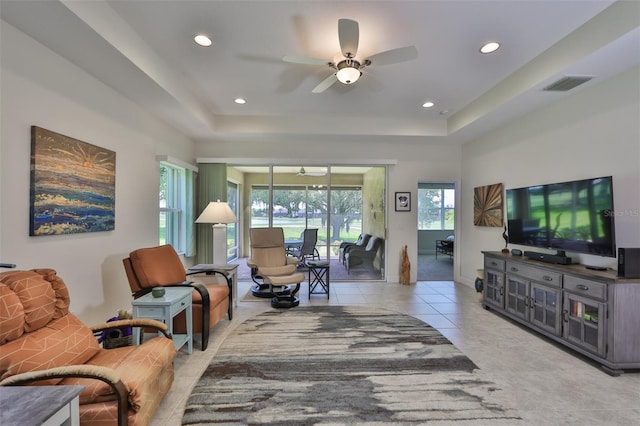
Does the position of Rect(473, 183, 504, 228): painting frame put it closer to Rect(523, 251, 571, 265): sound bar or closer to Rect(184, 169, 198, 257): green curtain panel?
Rect(523, 251, 571, 265): sound bar

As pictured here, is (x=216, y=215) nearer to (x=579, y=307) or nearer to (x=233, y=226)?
(x=233, y=226)

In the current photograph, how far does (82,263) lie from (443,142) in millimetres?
5542

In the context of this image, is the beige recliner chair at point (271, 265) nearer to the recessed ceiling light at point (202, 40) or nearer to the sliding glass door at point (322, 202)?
the sliding glass door at point (322, 202)

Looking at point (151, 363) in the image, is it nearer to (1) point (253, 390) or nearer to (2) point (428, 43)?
(1) point (253, 390)

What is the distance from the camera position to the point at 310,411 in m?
1.80

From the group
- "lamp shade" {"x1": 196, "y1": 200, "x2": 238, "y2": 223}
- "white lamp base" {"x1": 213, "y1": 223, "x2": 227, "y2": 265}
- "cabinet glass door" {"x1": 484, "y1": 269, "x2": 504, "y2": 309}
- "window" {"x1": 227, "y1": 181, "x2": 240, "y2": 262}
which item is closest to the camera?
"cabinet glass door" {"x1": 484, "y1": 269, "x2": 504, "y2": 309}

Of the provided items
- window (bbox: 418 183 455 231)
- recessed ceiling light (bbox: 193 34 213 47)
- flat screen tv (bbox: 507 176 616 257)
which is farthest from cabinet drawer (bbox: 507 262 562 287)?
window (bbox: 418 183 455 231)

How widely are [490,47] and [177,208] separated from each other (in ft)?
15.6

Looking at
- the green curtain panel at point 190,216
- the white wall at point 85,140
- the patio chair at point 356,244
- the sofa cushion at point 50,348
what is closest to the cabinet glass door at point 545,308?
the patio chair at point 356,244

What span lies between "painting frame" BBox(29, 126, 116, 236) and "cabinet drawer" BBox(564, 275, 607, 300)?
15.1 ft

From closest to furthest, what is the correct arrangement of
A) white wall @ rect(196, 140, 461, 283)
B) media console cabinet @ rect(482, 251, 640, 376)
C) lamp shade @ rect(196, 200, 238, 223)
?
media console cabinet @ rect(482, 251, 640, 376)
lamp shade @ rect(196, 200, 238, 223)
white wall @ rect(196, 140, 461, 283)

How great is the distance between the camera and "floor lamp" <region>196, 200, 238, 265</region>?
3713mm

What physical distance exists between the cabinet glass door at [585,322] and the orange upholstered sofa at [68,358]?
3.43m

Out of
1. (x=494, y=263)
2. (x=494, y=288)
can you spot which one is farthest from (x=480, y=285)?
(x=494, y=263)
